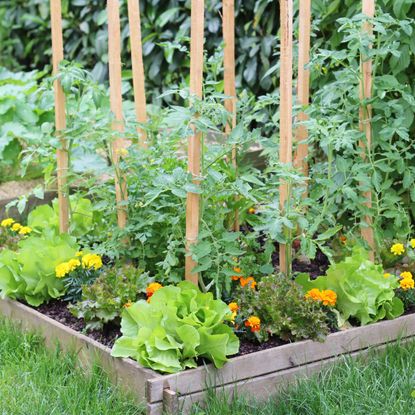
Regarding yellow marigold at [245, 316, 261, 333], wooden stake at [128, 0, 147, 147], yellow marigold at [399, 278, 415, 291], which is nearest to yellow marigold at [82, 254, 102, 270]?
wooden stake at [128, 0, 147, 147]

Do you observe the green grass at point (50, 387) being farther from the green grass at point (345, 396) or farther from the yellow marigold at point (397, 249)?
the yellow marigold at point (397, 249)

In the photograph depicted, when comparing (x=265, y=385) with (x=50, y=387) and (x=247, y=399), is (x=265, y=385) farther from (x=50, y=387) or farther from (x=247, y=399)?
(x=50, y=387)

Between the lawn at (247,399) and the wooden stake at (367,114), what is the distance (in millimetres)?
609

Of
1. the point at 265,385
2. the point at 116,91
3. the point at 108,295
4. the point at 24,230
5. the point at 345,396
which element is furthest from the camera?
the point at 24,230

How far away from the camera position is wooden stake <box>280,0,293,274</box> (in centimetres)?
342

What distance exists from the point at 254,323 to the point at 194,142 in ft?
2.37

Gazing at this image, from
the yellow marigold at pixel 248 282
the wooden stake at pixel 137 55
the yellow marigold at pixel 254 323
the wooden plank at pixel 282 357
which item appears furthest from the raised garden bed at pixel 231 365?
the wooden stake at pixel 137 55

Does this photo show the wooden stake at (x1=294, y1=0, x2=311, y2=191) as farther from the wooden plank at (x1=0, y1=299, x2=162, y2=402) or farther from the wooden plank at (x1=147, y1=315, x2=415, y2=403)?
the wooden plank at (x1=0, y1=299, x2=162, y2=402)

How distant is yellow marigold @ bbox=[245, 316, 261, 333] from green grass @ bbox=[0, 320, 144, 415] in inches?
20.5

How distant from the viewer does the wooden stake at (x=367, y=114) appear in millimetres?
3703

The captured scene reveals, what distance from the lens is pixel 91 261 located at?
3744 millimetres

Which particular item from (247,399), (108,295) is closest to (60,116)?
(108,295)

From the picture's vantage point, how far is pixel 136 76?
156 inches

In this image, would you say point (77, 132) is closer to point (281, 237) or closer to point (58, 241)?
point (58, 241)
